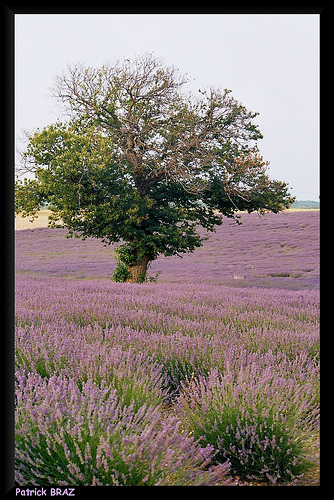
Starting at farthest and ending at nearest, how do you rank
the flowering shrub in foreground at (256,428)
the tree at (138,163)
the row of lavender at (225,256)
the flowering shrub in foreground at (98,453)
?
the row of lavender at (225,256)
the tree at (138,163)
the flowering shrub in foreground at (256,428)
the flowering shrub in foreground at (98,453)

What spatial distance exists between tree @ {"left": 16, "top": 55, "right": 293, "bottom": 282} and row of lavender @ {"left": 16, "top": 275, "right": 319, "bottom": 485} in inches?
219

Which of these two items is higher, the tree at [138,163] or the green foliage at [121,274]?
the tree at [138,163]

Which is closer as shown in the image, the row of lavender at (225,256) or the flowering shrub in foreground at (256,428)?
the flowering shrub in foreground at (256,428)

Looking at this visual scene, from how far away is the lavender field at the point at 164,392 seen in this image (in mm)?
2111

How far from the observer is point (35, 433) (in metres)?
2.27

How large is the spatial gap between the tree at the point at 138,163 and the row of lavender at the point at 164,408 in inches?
219

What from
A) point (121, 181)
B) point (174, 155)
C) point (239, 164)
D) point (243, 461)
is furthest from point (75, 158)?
point (243, 461)

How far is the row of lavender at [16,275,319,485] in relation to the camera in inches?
82.2

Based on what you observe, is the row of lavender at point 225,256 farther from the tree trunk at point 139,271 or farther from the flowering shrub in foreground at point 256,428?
the flowering shrub in foreground at point 256,428

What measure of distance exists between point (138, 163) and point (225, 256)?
941 centimetres

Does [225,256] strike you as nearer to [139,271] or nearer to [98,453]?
[139,271]

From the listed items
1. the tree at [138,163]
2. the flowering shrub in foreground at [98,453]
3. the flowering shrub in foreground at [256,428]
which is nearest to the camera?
the flowering shrub in foreground at [98,453]

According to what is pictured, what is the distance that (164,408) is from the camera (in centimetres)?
312

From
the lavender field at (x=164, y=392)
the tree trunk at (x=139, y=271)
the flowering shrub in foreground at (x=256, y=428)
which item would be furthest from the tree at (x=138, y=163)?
the flowering shrub in foreground at (x=256, y=428)
